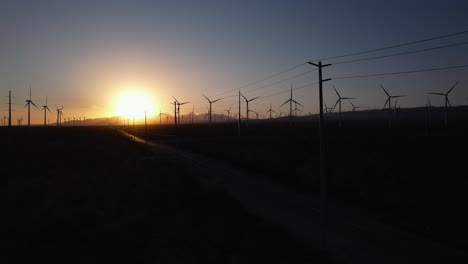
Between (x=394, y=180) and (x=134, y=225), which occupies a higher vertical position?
(x=394, y=180)

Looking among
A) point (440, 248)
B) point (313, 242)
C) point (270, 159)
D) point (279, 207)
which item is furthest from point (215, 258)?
point (270, 159)

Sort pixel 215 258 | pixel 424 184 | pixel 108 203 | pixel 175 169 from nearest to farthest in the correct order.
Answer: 1. pixel 215 258
2. pixel 108 203
3. pixel 424 184
4. pixel 175 169

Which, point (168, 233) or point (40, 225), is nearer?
point (168, 233)

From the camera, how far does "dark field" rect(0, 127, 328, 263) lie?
17.2 metres

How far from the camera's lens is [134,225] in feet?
74.7

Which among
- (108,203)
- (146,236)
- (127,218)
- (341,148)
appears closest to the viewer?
(146,236)

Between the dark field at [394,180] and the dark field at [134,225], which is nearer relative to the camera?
the dark field at [134,225]

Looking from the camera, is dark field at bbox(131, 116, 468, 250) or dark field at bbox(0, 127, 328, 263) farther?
dark field at bbox(131, 116, 468, 250)

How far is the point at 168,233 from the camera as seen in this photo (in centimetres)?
2084

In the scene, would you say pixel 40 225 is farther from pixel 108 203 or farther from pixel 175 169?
pixel 175 169

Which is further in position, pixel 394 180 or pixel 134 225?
pixel 394 180

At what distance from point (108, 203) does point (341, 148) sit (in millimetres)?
40847

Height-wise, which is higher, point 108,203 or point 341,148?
point 341,148

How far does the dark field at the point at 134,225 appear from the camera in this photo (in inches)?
678
